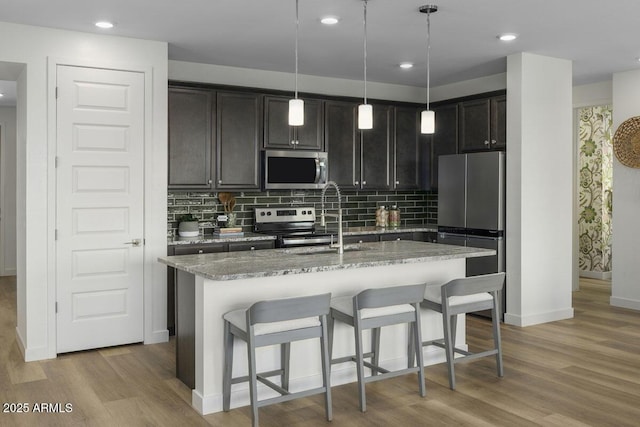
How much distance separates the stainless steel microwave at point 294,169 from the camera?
6.01 m

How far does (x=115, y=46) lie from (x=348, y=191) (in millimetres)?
2992

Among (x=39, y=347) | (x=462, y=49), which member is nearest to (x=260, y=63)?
(x=462, y=49)

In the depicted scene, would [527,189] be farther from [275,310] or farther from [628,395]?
[275,310]

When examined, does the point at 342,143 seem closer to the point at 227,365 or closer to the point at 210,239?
the point at 210,239

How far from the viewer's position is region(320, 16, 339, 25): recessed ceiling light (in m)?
4.40

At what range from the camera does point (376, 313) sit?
365 cm

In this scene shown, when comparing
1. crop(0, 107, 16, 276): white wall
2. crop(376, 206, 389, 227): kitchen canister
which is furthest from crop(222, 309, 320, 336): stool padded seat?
crop(0, 107, 16, 276): white wall

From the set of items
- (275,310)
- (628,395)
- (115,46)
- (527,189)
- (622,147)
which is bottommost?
(628,395)

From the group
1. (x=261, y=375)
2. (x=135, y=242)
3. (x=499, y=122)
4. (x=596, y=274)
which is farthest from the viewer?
(x=596, y=274)

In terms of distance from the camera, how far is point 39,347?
15.1 ft

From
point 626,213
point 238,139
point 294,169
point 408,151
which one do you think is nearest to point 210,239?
point 238,139

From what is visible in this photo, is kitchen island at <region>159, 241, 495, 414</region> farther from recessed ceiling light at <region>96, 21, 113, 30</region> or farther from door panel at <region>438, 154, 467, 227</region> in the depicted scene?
recessed ceiling light at <region>96, 21, 113, 30</region>

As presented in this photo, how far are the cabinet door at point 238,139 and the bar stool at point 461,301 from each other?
2.39 meters

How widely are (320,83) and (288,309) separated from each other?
3.98 metres
